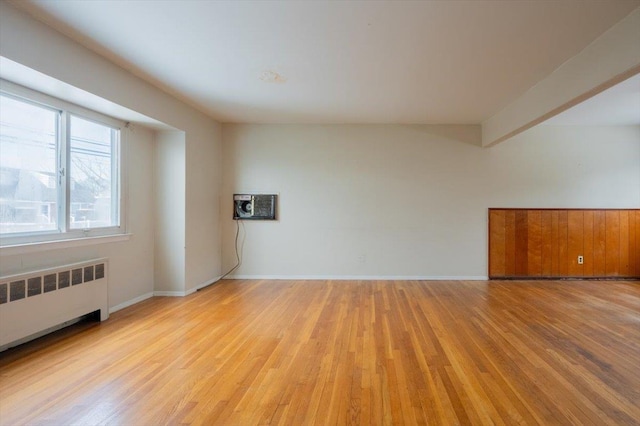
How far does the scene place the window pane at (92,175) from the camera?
3230 mm

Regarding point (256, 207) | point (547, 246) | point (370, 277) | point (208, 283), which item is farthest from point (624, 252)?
point (208, 283)

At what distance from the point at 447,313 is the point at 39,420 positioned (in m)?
3.58

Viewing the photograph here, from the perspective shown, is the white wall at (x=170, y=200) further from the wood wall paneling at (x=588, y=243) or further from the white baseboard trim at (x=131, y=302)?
the wood wall paneling at (x=588, y=243)

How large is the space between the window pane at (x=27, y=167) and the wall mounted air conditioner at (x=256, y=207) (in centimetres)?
266

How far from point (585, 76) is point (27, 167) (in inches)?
200

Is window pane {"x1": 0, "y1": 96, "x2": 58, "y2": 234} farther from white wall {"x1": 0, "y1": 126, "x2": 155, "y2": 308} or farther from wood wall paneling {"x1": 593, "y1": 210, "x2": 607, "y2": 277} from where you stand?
wood wall paneling {"x1": 593, "y1": 210, "x2": 607, "y2": 277}

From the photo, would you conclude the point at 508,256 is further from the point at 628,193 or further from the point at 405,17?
the point at 405,17

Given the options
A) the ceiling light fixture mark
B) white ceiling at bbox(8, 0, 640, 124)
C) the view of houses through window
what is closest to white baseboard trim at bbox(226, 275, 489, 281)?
the view of houses through window

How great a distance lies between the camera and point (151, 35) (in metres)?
2.56

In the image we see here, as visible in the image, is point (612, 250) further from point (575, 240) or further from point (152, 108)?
point (152, 108)

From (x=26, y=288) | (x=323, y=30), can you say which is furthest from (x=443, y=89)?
(x=26, y=288)

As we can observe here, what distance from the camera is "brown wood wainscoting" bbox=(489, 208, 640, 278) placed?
5301mm

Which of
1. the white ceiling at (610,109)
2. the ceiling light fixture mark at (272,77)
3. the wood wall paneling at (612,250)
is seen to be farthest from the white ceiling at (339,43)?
the wood wall paneling at (612,250)

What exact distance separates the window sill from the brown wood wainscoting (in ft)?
18.5
